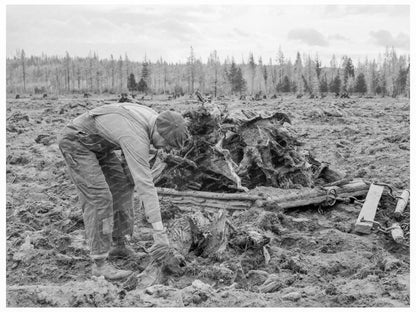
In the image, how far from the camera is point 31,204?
745 cm

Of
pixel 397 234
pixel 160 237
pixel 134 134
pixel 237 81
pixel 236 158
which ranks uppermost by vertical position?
pixel 237 81

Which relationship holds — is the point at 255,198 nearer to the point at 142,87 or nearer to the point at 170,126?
the point at 170,126

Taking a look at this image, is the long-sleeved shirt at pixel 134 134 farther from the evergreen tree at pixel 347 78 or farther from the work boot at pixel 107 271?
the evergreen tree at pixel 347 78

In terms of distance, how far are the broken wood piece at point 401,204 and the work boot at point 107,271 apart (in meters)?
3.66

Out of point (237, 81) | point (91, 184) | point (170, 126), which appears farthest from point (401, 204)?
point (237, 81)

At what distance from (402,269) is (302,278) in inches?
39.8

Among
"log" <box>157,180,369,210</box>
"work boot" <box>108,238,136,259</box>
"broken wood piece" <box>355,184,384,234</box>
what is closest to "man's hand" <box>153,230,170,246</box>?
"work boot" <box>108,238,136,259</box>

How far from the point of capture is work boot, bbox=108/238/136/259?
5.51 metres

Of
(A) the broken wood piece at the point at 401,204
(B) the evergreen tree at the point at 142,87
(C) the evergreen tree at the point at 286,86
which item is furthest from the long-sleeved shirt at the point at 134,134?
(C) the evergreen tree at the point at 286,86

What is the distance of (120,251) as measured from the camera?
217 inches

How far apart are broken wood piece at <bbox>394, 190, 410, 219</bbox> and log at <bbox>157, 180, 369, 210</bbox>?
535 mm

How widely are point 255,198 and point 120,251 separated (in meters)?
2.32

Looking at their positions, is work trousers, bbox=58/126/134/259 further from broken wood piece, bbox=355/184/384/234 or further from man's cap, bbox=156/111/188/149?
broken wood piece, bbox=355/184/384/234

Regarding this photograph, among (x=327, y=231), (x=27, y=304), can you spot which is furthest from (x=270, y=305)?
(x=327, y=231)
